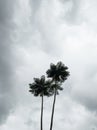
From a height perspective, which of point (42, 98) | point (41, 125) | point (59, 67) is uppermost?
point (59, 67)

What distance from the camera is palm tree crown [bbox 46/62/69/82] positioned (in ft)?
249

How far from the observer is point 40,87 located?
77500 millimetres

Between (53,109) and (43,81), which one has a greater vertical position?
(43,81)

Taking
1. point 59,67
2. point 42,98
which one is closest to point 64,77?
point 59,67

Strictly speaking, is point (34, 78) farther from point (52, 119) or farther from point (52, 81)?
point (52, 119)

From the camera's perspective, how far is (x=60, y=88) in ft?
250

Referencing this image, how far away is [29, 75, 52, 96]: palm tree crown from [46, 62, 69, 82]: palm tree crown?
2.42 metres

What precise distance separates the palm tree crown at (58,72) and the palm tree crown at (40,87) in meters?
2.42

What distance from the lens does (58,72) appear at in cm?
7600

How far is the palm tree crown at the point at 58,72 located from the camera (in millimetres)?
75938

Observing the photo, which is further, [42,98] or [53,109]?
[42,98]

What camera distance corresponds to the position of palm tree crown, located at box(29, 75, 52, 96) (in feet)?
254

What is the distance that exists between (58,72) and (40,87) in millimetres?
6420

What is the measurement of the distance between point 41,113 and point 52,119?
618cm
